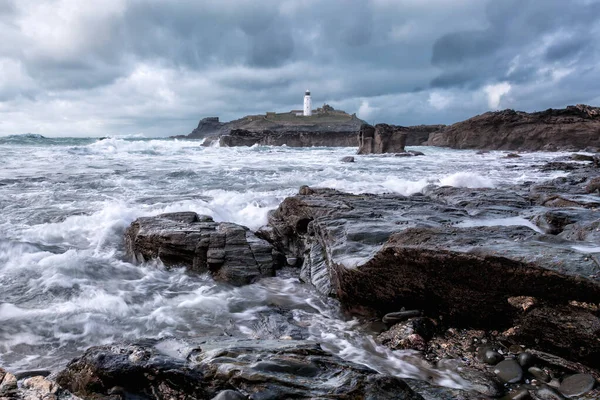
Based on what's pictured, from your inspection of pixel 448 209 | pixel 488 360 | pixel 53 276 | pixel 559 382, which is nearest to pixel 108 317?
pixel 53 276

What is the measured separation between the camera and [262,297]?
4688 mm

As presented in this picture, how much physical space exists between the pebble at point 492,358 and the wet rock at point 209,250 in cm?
302

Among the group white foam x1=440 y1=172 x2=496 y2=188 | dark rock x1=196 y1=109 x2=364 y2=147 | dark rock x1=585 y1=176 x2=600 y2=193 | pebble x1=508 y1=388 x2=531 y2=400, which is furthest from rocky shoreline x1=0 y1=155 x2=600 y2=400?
dark rock x1=196 y1=109 x2=364 y2=147

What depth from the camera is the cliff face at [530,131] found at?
4197 cm

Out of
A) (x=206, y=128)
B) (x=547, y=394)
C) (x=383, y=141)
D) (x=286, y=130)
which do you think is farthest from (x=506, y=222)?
(x=206, y=128)

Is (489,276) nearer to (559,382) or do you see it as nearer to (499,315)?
(499,315)

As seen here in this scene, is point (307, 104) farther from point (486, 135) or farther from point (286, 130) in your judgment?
point (486, 135)

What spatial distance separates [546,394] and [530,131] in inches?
2070

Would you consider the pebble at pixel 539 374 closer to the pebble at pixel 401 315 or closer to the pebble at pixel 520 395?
the pebble at pixel 520 395

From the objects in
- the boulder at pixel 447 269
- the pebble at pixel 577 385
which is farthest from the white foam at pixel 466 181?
the pebble at pixel 577 385

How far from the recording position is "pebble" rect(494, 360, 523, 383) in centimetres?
271

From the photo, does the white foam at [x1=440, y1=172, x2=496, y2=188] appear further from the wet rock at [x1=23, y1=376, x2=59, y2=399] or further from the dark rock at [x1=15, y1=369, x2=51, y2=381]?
the wet rock at [x1=23, y1=376, x2=59, y2=399]

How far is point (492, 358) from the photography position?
2.94 meters

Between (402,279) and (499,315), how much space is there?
85cm
